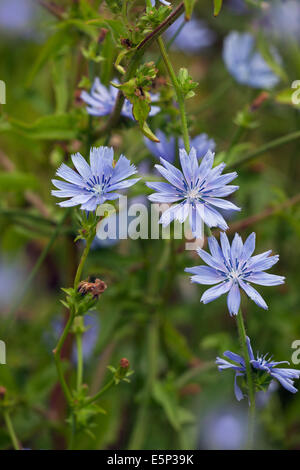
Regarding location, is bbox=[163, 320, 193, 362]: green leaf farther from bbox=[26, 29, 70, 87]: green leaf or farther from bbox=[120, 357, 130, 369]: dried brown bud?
bbox=[26, 29, 70, 87]: green leaf

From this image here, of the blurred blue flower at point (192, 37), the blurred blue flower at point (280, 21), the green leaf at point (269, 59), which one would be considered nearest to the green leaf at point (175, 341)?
the green leaf at point (269, 59)

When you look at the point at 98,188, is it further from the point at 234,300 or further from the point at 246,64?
the point at 246,64

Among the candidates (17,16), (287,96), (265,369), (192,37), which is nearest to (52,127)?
(287,96)

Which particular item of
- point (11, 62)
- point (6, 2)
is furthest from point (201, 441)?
point (6, 2)

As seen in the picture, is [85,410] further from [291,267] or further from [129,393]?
[291,267]

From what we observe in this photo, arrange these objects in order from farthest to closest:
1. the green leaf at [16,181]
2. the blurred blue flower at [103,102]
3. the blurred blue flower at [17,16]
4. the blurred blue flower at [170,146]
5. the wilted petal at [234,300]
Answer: the blurred blue flower at [17,16]
the green leaf at [16,181]
the blurred blue flower at [170,146]
the blurred blue flower at [103,102]
the wilted petal at [234,300]

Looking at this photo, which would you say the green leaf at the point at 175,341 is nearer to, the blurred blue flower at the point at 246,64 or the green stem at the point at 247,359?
the green stem at the point at 247,359

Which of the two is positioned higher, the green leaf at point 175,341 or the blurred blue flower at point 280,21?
the blurred blue flower at point 280,21
